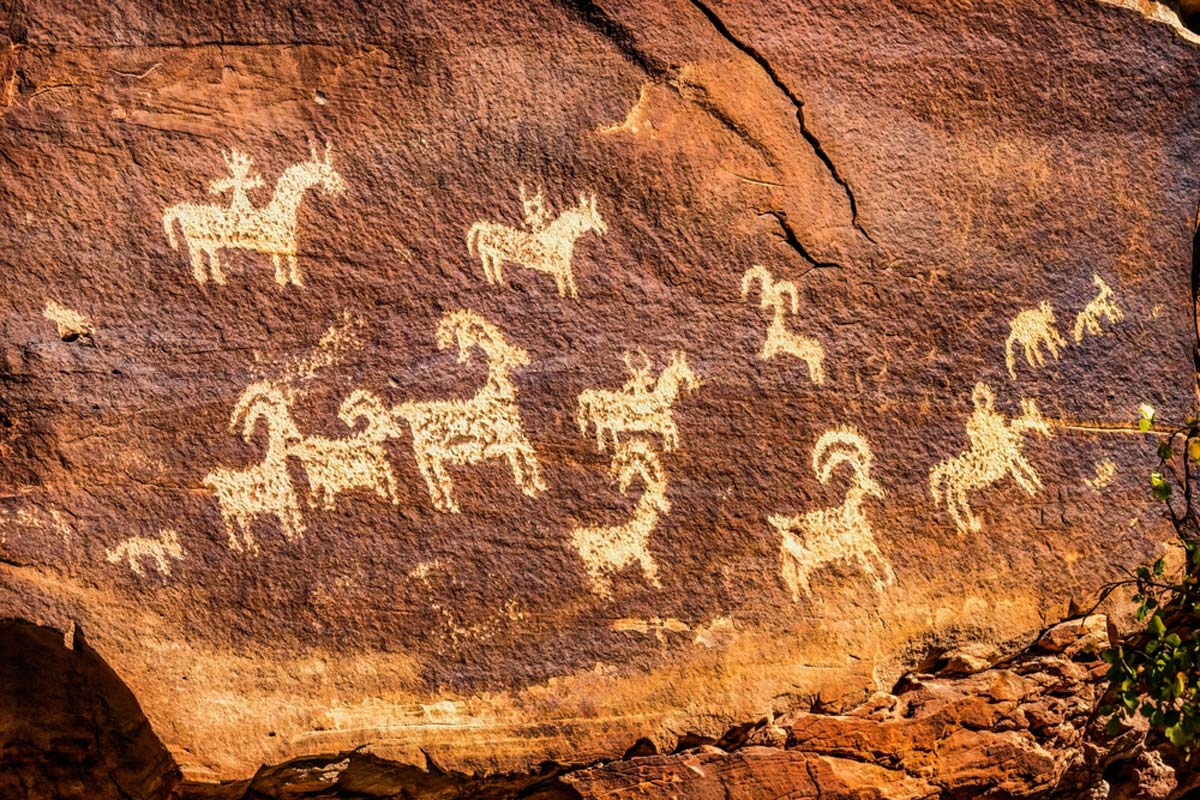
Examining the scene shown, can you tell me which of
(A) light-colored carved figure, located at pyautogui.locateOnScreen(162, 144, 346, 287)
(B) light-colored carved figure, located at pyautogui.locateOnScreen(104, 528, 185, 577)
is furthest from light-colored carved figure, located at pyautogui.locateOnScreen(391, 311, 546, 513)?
(B) light-colored carved figure, located at pyautogui.locateOnScreen(104, 528, 185, 577)

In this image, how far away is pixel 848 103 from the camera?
2709 millimetres

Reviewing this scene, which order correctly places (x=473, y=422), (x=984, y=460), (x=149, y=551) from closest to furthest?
1. (x=149, y=551)
2. (x=473, y=422)
3. (x=984, y=460)

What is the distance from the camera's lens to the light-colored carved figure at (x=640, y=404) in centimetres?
258

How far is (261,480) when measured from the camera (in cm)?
250

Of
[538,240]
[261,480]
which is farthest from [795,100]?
[261,480]

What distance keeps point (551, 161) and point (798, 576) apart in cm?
106

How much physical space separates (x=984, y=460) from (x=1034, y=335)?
1.05 feet

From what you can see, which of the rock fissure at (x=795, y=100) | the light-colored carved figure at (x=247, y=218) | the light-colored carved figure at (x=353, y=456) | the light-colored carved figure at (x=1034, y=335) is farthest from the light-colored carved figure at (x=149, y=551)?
the light-colored carved figure at (x=1034, y=335)

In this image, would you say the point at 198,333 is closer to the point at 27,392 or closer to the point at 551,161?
the point at 27,392

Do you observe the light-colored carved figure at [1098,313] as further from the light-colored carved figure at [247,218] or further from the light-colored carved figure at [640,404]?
the light-colored carved figure at [247,218]

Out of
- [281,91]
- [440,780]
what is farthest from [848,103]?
[440,780]

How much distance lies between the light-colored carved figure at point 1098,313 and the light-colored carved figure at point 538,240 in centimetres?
116

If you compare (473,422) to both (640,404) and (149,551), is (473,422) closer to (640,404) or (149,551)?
(640,404)

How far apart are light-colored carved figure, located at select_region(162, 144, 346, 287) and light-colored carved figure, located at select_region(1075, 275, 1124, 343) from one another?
1707mm
